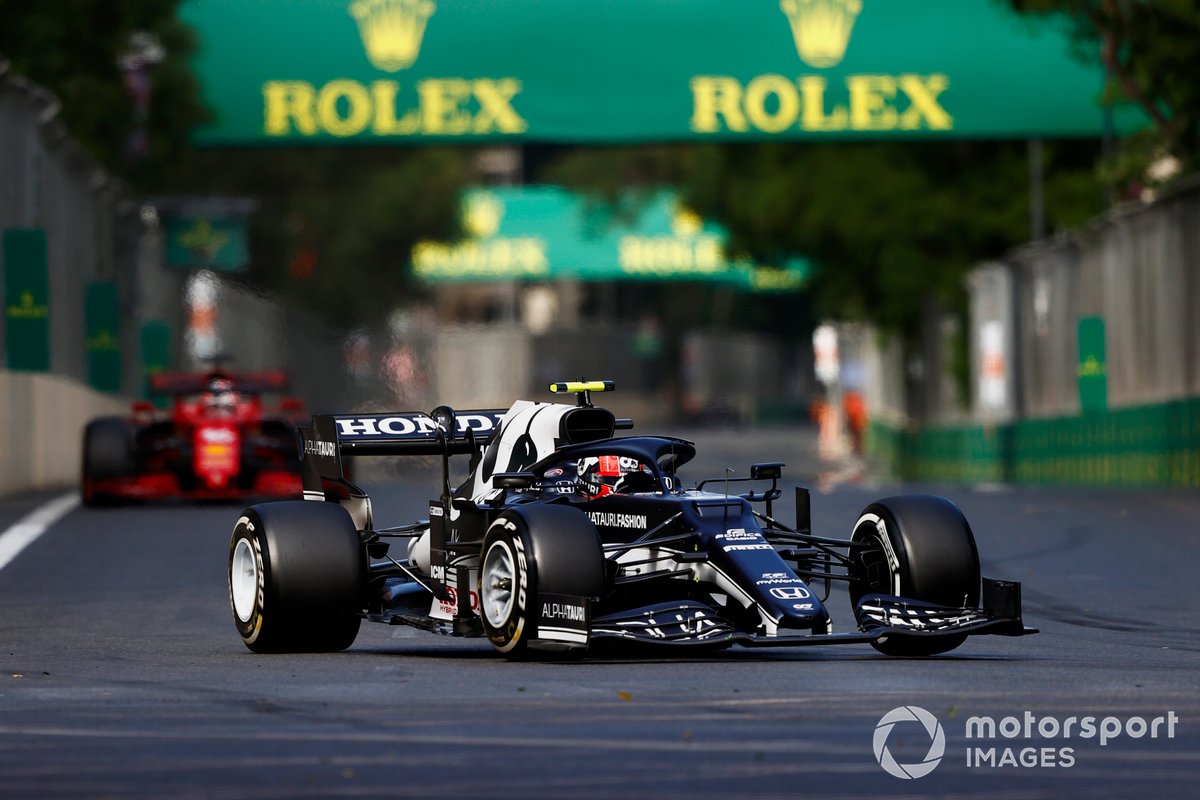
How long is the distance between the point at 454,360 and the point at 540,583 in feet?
195

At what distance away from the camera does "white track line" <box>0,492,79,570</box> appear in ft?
63.4

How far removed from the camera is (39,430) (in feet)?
99.0

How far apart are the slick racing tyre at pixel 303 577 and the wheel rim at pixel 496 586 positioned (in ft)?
2.53

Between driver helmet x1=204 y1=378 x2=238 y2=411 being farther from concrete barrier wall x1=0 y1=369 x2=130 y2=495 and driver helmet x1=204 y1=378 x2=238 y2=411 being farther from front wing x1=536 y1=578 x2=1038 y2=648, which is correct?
front wing x1=536 y1=578 x2=1038 y2=648

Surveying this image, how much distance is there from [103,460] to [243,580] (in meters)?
13.1

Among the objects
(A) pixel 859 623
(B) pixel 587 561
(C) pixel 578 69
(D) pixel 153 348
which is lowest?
(A) pixel 859 623

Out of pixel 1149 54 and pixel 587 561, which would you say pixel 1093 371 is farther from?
pixel 587 561

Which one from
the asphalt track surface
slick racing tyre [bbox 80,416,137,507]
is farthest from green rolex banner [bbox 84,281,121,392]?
the asphalt track surface

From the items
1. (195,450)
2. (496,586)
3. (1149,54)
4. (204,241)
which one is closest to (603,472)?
(496,586)

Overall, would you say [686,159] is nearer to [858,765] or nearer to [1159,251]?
[1159,251]

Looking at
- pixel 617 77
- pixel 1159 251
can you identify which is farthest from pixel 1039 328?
pixel 1159 251

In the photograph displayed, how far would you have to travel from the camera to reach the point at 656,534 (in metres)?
11.3

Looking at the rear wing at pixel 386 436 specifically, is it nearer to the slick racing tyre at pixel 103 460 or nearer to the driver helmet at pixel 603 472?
the driver helmet at pixel 603 472

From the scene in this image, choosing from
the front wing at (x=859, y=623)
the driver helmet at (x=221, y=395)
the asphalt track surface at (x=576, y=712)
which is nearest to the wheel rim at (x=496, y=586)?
the asphalt track surface at (x=576, y=712)
